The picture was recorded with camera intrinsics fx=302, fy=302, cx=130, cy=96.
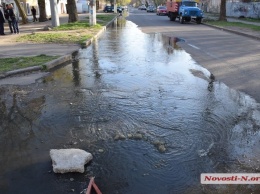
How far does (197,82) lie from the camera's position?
27.6ft

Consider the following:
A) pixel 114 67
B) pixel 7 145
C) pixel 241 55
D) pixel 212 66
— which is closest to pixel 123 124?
pixel 7 145

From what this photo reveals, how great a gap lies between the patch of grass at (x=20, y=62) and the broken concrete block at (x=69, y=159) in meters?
5.76

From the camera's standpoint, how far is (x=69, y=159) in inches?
162

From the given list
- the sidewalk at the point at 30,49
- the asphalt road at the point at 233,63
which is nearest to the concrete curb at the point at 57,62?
the sidewalk at the point at 30,49

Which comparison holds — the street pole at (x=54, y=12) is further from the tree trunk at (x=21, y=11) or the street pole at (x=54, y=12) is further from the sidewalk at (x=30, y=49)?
the sidewalk at (x=30, y=49)

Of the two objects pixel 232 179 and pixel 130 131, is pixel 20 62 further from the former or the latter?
pixel 232 179

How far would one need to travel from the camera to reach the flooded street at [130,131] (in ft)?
12.8

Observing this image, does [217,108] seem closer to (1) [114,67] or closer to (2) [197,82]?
(2) [197,82]

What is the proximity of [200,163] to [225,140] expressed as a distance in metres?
0.93

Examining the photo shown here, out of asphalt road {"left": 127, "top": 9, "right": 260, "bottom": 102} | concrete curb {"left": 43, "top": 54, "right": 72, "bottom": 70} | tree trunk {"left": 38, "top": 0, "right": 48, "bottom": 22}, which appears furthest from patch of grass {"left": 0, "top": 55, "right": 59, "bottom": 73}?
tree trunk {"left": 38, "top": 0, "right": 48, "bottom": 22}

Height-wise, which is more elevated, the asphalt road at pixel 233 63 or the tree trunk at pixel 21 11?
the tree trunk at pixel 21 11

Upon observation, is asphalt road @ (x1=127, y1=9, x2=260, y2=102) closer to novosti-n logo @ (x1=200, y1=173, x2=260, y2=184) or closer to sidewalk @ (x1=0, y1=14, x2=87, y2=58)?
novosti-n logo @ (x1=200, y1=173, x2=260, y2=184)

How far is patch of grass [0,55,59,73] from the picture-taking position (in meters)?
9.55

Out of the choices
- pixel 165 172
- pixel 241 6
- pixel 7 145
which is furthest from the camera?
pixel 241 6
